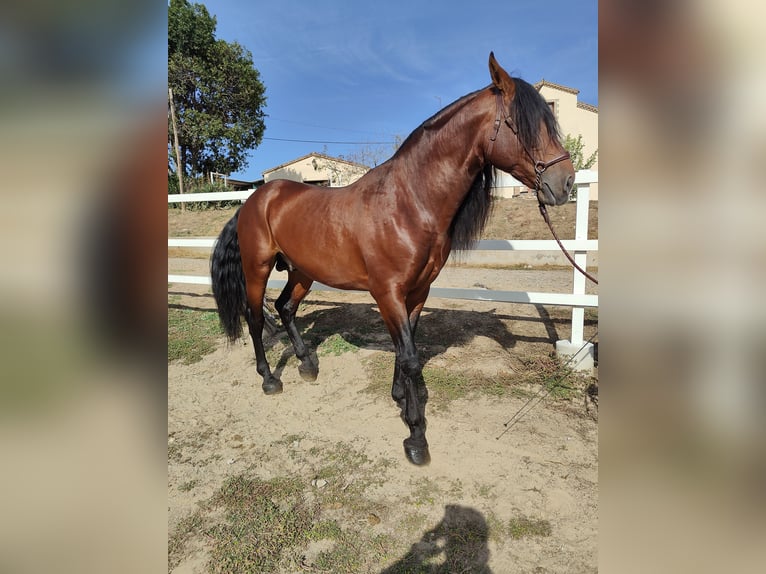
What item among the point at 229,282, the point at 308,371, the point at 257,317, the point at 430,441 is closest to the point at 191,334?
the point at 229,282

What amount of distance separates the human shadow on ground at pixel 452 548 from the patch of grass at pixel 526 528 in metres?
0.11

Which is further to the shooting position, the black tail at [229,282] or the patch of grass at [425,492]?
the black tail at [229,282]

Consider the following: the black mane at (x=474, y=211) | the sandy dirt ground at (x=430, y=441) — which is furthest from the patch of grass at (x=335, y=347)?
the black mane at (x=474, y=211)

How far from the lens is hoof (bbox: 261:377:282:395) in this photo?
3.00 meters

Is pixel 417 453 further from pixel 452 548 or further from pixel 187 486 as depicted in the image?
pixel 187 486

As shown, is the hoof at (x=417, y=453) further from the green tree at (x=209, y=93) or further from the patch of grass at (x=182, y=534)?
the green tree at (x=209, y=93)

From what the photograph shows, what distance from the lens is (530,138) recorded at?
71.1 inches

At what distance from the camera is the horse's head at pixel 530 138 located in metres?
1.79

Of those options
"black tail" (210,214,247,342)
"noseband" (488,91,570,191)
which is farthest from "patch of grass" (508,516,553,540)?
"black tail" (210,214,247,342)

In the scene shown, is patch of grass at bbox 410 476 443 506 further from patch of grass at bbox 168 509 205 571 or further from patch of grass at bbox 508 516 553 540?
patch of grass at bbox 168 509 205 571
